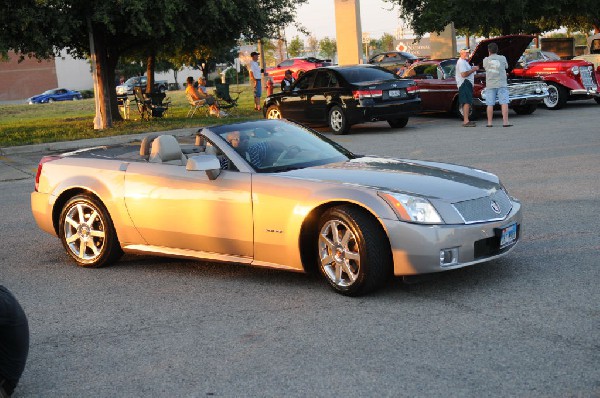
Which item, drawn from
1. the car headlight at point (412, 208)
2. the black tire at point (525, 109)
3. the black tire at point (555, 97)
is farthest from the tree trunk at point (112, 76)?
the car headlight at point (412, 208)

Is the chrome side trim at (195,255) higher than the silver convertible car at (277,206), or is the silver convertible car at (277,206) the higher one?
the silver convertible car at (277,206)

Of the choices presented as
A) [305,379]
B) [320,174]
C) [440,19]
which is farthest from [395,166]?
[440,19]

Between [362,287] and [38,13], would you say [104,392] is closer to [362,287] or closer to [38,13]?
[362,287]

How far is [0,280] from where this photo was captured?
7.39 m

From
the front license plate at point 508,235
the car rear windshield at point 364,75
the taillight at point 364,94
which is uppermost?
the car rear windshield at point 364,75

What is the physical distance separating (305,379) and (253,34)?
22.9m

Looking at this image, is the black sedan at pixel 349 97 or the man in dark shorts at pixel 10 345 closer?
the man in dark shorts at pixel 10 345

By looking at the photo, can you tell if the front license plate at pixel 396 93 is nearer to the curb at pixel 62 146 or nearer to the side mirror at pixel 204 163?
the curb at pixel 62 146

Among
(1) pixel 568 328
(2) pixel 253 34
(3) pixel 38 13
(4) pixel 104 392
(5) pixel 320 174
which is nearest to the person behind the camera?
(4) pixel 104 392

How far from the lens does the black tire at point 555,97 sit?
2417 cm

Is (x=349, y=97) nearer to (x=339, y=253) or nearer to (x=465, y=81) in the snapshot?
(x=465, y=81)

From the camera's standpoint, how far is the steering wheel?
7152 millimetres

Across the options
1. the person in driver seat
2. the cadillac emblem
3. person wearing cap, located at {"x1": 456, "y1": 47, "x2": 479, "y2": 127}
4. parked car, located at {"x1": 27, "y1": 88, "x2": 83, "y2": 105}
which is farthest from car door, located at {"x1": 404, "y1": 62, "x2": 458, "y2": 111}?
parked car, located at {"x1": 27, "y1": 88, "x2": 83, "y2": 105}

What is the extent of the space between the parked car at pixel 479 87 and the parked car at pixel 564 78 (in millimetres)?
1062
